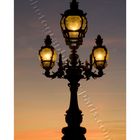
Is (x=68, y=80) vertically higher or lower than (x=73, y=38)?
lower

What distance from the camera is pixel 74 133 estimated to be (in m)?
10.7

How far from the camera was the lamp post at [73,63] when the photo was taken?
10789 millimetres

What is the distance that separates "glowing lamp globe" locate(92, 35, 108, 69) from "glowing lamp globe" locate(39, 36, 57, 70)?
2.66 feet

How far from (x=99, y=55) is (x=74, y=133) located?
1.81 meters

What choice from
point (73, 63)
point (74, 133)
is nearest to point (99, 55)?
point (73, 63)

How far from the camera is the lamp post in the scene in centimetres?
1079

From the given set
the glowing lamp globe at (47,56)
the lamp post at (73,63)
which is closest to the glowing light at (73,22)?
the lamp post at (73,63)

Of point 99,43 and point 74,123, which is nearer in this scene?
point 74,123

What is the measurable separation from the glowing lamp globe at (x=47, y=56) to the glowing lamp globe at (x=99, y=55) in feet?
2.66

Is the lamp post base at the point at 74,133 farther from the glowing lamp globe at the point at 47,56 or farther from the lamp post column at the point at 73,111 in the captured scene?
the glowing lamp globe at the point at 47,56

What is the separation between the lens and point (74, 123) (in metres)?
10.8
